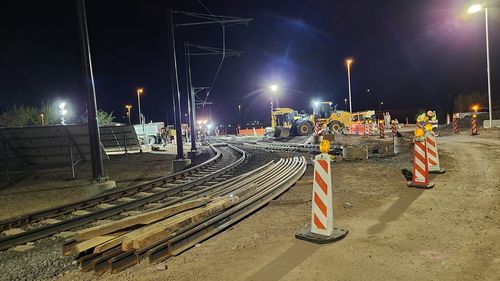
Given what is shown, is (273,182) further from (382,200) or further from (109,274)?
(109,274)

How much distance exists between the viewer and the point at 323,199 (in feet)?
18.5

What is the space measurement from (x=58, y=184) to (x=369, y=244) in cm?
1324

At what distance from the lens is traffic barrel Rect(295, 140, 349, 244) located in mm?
5539

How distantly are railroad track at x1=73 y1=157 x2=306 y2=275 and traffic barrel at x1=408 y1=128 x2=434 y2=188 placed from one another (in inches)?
119

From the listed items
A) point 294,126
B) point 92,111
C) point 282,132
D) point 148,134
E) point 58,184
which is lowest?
point 58,184

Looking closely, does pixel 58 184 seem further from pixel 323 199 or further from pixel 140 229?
pixel 323 199

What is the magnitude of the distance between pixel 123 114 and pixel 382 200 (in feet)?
391

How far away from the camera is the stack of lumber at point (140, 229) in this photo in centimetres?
497

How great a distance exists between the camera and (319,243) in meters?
5.34

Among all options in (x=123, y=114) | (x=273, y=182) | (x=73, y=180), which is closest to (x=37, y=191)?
(x=73, y=180)

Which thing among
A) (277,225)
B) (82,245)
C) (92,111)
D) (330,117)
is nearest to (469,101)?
(330,117)

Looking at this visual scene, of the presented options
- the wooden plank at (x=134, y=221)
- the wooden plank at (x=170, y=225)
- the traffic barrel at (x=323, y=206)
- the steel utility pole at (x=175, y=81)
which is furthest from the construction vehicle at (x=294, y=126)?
the traffic barrel at (x=323, y=206)

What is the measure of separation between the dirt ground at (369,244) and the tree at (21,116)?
66150 mm

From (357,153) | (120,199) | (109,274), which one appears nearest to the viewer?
(109,274)
